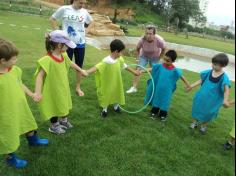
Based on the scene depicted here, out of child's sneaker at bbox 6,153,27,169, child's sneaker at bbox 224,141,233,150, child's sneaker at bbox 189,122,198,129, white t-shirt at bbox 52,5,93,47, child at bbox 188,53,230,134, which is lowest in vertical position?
child's sneaker at bbox 224,141,233,150

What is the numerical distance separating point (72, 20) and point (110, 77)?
57.5 inches

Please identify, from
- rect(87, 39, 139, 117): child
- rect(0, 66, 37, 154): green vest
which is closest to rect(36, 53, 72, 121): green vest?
rect(0, 66, 37, 154): green vest

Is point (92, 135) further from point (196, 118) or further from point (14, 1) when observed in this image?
point (14, 1)

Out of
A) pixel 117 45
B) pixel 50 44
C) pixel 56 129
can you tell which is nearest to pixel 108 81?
pixel 117 45

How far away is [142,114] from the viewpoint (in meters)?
5.95

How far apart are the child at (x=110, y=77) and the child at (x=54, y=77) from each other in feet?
2.98

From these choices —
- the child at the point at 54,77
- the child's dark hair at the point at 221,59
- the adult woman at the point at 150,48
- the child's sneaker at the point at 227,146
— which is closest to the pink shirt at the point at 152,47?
the adult woman at the point at 150,48

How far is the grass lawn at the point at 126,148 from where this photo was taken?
3898 millimetres

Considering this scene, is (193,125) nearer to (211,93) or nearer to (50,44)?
(211,93)

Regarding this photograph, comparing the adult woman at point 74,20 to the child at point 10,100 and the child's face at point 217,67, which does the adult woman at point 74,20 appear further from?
the child's face at point 217,67

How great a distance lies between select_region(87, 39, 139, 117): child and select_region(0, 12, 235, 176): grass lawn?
35cm

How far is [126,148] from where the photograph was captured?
4.52 m

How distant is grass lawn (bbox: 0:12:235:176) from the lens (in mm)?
3898

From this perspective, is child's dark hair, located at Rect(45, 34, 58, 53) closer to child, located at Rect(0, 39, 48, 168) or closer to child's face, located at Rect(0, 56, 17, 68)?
child, located at Rect(0, 39, 48, 168)
